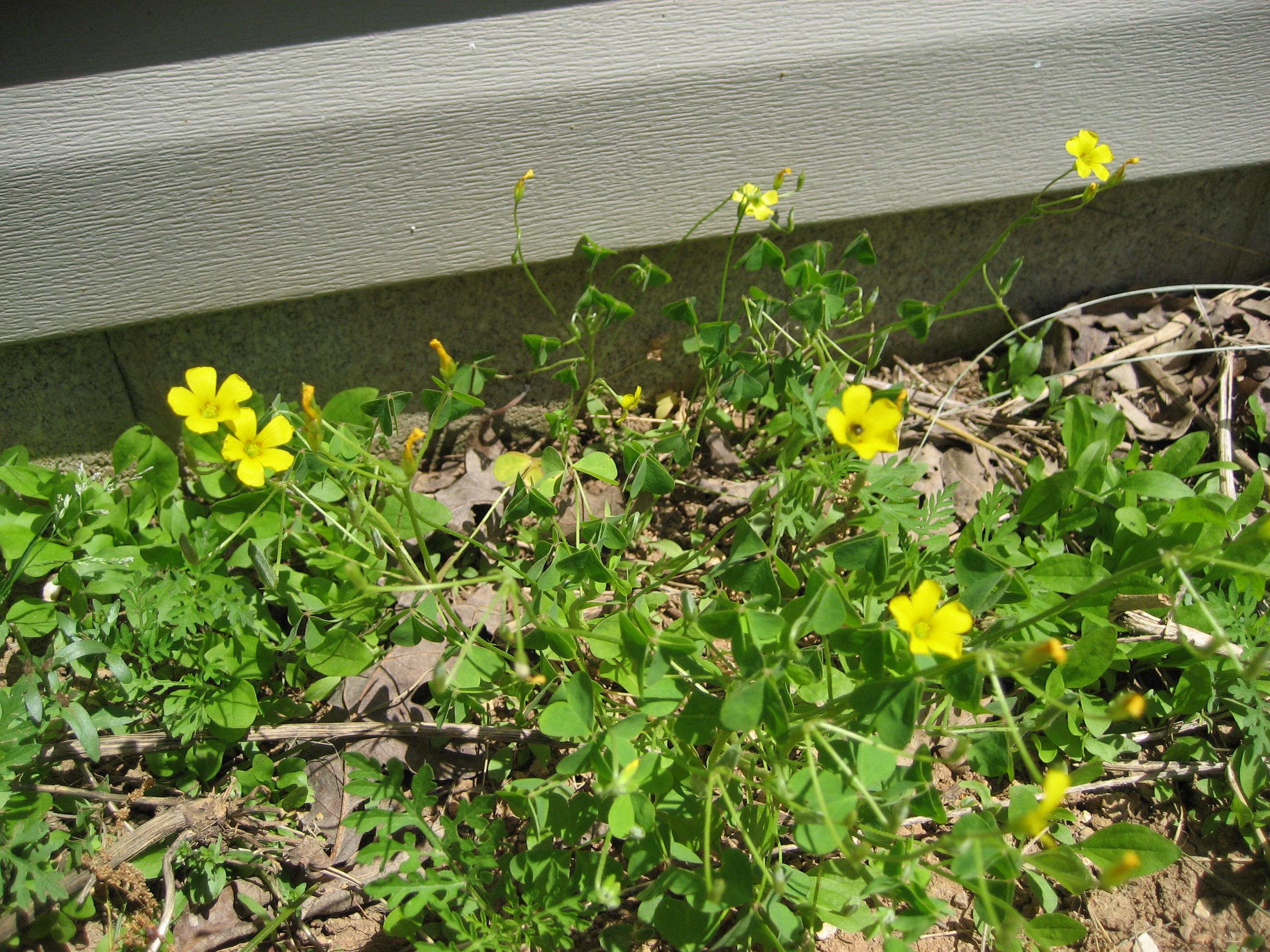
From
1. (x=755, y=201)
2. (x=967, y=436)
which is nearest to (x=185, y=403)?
(x=755, y=201)

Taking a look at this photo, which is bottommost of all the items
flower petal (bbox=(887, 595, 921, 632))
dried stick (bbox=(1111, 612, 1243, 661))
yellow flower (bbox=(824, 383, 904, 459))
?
dried stick (bbox=(1111, 612, 1243, 661))

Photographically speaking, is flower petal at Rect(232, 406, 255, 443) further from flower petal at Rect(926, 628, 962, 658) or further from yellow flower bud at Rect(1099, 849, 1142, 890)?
yellow flower bud at Rect(1099, 849, 1142, 890)

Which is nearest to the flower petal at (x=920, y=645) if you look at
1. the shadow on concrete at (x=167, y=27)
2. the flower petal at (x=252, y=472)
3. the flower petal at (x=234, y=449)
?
the flower petal at (x=252, y=472)

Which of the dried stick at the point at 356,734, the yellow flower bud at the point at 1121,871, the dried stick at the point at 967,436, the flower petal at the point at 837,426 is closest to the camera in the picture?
the yellow flower bud at the point at 1121,871

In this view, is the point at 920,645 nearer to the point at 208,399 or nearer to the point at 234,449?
the point at 234,449

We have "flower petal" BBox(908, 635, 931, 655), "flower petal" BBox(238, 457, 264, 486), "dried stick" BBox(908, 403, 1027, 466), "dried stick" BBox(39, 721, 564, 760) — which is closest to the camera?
"flower petal" BBox(908, 635, 931, 655)

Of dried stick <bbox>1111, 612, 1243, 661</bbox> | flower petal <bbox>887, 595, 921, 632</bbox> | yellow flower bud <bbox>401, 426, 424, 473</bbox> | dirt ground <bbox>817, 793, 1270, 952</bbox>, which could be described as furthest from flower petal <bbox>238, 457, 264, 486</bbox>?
dried stick <bbox>1111, 612, 1243, 661</bbox>

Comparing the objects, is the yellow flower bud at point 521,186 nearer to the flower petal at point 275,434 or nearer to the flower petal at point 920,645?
the flower petal at point 275,434
